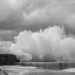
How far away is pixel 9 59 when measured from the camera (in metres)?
180

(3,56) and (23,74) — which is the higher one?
(3,56)

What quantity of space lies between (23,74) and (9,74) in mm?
4798

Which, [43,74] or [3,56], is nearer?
[43,74]

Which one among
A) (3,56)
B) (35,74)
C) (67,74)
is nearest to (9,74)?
(35,74)

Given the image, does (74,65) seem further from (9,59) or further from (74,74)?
(74,74)

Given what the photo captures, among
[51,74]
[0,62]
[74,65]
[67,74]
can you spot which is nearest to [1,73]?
[51,74]

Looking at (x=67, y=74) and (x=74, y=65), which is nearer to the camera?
(x=67, y=74)

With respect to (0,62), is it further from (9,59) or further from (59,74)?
(59,74)

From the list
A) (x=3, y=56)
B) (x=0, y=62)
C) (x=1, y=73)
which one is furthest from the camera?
(x=3, y=56)

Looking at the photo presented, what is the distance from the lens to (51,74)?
2857 inches

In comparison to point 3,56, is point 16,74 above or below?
below

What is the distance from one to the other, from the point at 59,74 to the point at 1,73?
1742 cm

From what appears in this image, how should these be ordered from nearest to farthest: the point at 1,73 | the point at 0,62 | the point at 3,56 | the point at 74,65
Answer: the point at 1,73
the point at 74,65
the point at 0,62
the point at 3,56

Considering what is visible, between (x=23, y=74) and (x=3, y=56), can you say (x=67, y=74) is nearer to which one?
(x=23, y=74)
